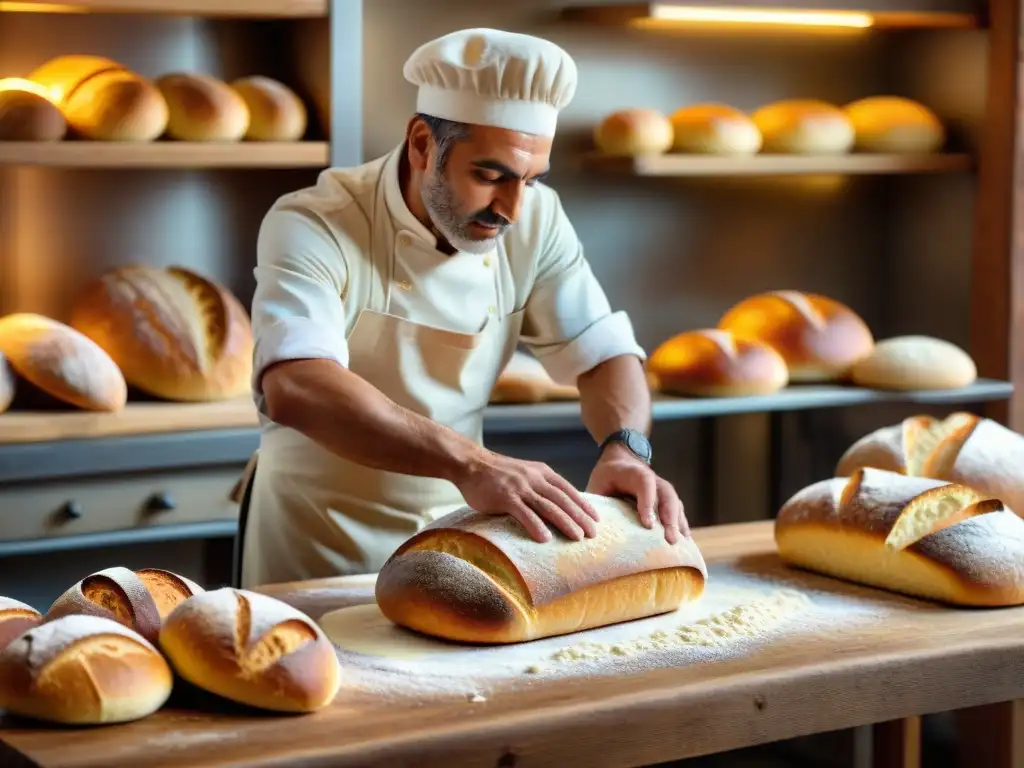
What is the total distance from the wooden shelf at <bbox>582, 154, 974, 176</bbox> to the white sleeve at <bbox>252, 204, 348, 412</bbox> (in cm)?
132

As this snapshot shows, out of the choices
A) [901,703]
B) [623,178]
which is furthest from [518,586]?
[623,178]

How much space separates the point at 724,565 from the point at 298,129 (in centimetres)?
149

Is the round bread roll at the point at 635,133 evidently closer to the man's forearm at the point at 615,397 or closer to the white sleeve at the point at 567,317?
the white sleeve at the point at 567,317

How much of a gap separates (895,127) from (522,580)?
2405 mm

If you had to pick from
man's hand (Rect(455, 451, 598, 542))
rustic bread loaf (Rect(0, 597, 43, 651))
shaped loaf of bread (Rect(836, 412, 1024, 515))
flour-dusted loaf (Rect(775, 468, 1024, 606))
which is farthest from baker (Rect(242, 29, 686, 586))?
rustic bread loaf (Rect(0, 597, 43, 651))

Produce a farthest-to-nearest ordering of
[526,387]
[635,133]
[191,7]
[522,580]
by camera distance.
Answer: [635,133] < [526,387] < [191,7] < [522,580]

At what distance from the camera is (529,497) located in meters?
1.75

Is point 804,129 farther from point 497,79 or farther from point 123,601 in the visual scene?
point 123,601

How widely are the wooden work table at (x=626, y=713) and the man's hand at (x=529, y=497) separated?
0.21 meters

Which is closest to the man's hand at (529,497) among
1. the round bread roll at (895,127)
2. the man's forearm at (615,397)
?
→ the man's forearm at (615,397)

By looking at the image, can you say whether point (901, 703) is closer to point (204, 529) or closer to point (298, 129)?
point (204, 529)

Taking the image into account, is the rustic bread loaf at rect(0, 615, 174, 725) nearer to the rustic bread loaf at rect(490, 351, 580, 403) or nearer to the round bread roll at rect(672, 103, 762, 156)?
the rustic bread loaf at rect(490, 351, 580, 403)

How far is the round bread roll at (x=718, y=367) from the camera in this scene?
3.26 metres

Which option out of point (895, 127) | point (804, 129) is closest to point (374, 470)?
→ point (804, 129)
